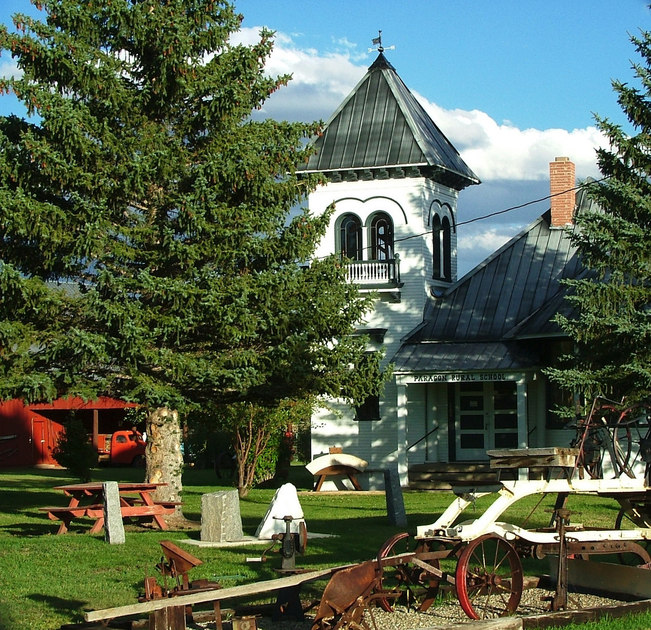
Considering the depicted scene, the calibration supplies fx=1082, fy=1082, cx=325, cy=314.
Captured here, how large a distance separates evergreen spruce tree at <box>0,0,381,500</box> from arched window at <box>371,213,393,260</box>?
33.5ft

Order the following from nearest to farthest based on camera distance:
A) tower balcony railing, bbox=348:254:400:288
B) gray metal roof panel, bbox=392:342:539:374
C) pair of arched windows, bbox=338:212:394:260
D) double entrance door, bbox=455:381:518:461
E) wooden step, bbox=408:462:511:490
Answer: gray metal roof panel, bbox=392:342:539:374 → wooden step, bbox=408:462:511:490 → double entrance door, bbox=455:381:518:461 → tower balcony railing, bbox=348:254:400:288 → pair of arched windows, bbox=338:212:394:260

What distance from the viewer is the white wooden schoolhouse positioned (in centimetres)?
2827

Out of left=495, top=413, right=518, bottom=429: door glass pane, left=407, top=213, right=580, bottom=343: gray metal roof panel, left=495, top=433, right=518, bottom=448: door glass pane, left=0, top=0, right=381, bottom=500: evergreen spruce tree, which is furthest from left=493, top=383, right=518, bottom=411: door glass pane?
left=0, top=0, right=381, bottom=500: evergreen spruce tree

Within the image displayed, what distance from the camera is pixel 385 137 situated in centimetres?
3041

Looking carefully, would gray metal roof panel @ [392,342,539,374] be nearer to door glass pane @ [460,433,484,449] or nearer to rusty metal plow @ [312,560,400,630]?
door glass pane @ [460,433,484,449]

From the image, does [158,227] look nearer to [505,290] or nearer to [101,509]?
[101,509]

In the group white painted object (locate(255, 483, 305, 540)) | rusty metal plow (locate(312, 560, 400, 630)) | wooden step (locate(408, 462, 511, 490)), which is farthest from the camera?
wooden step (locate(408, 462, 511, 490))

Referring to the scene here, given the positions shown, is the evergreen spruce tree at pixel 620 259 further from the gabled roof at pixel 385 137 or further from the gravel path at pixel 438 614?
the gravel path at pixel 438 614

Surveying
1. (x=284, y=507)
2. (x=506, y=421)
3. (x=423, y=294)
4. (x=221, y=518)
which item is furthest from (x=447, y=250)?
(x=284, y=507)

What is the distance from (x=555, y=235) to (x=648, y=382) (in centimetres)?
956

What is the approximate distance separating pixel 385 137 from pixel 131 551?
59.0 ft

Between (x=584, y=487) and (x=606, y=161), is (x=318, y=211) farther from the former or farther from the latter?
(x=584, y=487)

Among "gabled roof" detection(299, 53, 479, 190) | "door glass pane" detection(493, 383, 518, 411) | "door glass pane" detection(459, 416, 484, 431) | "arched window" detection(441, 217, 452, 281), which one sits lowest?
"door glass pane" detection(459, 416, 484, 431)

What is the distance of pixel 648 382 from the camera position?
2127cm
